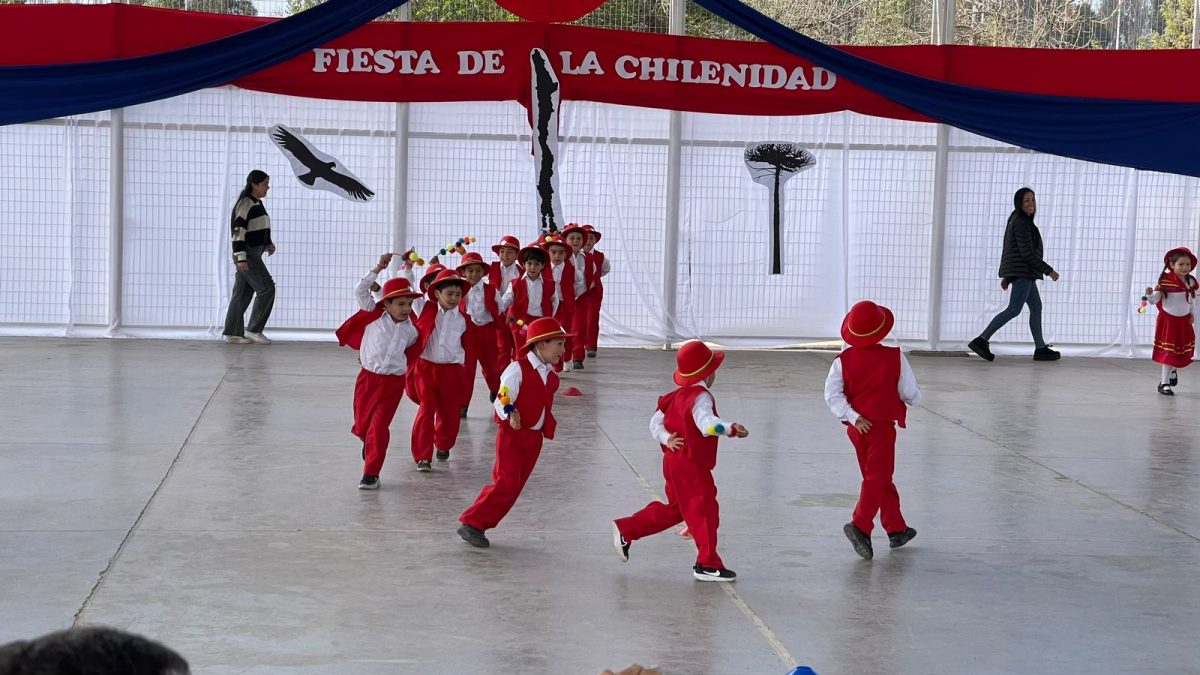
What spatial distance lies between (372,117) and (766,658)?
433 inches

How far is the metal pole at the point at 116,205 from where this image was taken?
1480cm

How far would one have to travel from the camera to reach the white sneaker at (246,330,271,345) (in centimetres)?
1497

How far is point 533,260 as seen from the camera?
11.5 meters

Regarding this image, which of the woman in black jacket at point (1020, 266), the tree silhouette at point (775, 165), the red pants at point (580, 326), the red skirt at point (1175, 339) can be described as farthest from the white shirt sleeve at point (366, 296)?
the woman in black jacket at point (1020, 266)

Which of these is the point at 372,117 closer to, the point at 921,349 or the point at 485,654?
the point at 921,349

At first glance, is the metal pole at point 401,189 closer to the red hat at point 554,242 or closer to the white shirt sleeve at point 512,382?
the red hat at point 554,242

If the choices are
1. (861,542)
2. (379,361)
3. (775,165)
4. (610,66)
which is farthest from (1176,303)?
(379,361)

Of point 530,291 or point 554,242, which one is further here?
point 554,242

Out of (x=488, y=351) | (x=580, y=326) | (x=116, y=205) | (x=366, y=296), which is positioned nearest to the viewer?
(x=366, y=296)

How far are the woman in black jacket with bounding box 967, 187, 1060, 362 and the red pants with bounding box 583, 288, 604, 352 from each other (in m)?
4.34

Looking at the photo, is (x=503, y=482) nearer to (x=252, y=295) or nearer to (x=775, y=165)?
(x=252, y=295)

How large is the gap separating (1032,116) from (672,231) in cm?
404

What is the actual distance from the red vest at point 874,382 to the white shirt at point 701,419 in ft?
2.75

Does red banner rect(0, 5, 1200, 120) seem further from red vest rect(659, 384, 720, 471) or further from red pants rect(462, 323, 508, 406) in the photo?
red vest rect(659, 384, 720, 471)
